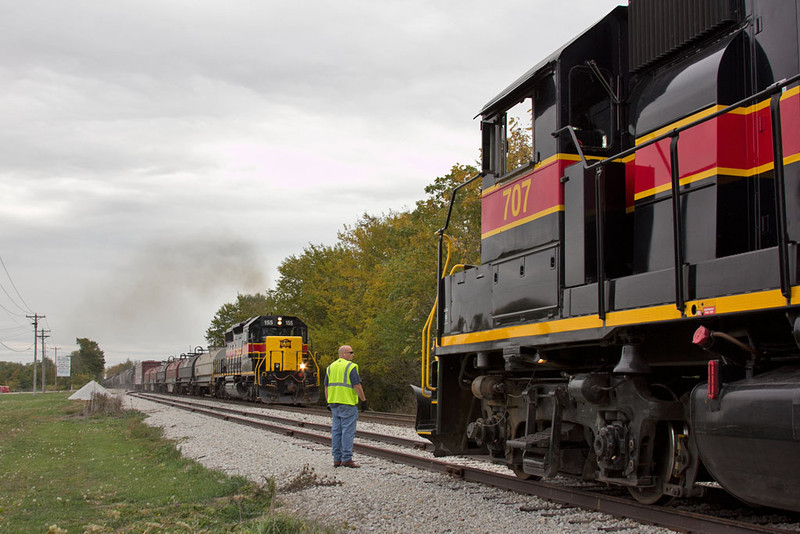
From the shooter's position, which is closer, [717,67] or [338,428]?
[717,67]

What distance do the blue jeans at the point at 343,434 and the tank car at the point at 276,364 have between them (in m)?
19.0

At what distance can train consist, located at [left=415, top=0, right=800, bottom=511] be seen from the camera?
4020 millimetres

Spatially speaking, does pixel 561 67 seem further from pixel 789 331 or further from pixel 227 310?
pixel 227 310

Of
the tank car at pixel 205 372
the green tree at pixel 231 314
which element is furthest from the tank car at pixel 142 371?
the tank car at pixel 205 372

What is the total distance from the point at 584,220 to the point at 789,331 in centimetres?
172

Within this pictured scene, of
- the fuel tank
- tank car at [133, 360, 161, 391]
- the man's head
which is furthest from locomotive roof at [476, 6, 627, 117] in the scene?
tank car at [133, 360, 161, 391]

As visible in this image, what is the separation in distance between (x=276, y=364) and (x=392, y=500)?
21.8 m

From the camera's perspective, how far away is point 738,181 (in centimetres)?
464

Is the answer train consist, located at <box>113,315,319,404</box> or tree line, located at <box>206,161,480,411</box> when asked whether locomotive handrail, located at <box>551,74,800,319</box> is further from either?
train consist, located at <box>113,315,319,404</box>

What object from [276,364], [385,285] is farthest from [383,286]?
[276,364]

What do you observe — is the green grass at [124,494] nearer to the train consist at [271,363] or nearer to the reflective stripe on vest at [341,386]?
the reflective stripe on vest at [341,386]

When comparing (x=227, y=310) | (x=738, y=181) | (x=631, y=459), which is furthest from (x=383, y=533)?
(x=227, y=310)

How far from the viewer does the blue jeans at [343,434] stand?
8930 millimetres

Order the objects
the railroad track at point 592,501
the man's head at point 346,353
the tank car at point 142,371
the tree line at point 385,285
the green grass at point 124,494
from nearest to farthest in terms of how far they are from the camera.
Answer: the railroad track at point 592,501 < the green grass at point 124,494 < the man's head at point 346,353 < the tree line at point 385,285 < the tank car at point 142,371
